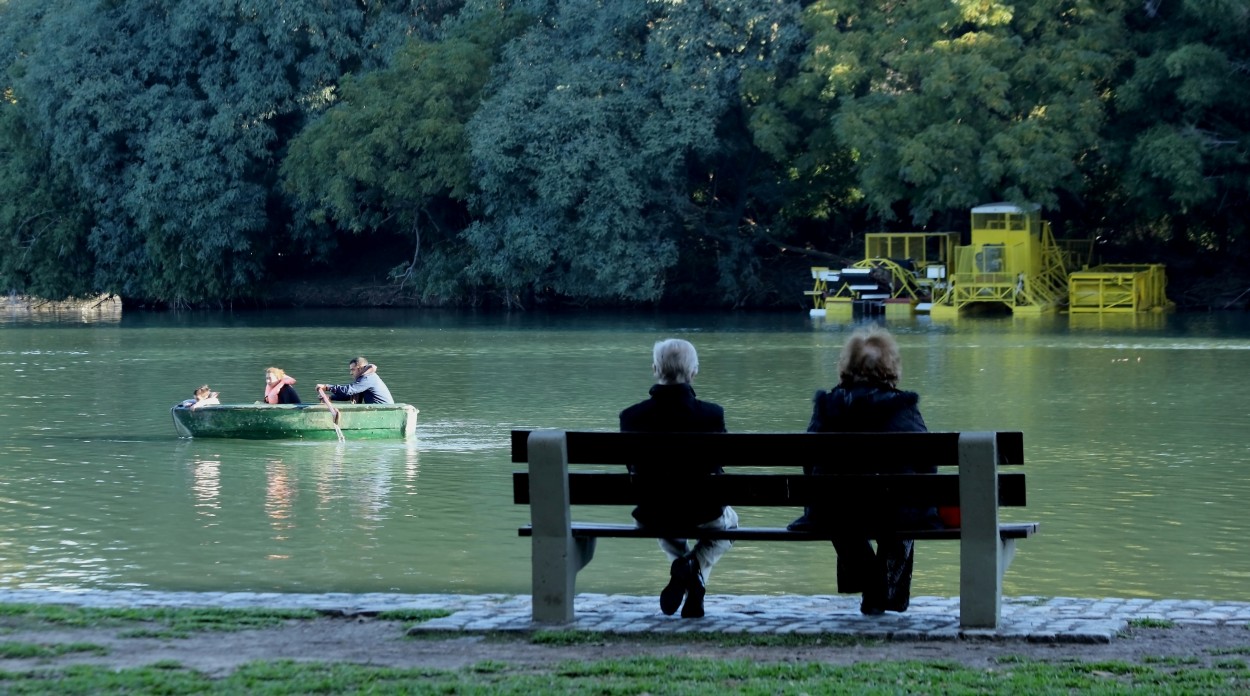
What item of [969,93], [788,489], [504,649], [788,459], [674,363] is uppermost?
[969,93]

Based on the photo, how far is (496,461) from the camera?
1731 centimetres

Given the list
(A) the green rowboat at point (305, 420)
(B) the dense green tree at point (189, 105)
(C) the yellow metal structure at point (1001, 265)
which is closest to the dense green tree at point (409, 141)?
(B) the dense green tree at point (189, 105)

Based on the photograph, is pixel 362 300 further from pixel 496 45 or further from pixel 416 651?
pixel 416 651

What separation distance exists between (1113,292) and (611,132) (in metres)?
13.9

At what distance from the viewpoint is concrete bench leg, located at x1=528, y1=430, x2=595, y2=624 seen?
298 inches

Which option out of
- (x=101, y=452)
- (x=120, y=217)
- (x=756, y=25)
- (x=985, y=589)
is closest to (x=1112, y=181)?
(x=756, y=25)

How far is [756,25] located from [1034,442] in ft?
107

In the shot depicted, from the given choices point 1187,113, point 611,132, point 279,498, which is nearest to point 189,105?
point 611,132

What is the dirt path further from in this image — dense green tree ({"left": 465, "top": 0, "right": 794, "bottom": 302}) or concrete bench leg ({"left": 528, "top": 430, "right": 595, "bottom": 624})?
dense green tree ({"left": 465, "top": 0, "right": 794, "bottom": 302})

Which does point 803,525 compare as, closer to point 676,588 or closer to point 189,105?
point 676,588

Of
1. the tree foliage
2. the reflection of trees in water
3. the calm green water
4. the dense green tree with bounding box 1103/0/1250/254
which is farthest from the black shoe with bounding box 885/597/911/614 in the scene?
the tree foliage

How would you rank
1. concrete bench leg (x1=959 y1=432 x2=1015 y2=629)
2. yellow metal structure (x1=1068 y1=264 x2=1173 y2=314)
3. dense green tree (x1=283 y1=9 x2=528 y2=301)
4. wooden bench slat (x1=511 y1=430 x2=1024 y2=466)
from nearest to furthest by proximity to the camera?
concrete bench leg (x1=959 y1=432 x2=1015 y2=629) → wooden bench slat (x1=511 y1=430 x2=1024 y2=466) → yellow metal structure (x1=1068 y1=264 x2=1173 y2=314) → dense green tree (x1=283 y1=9 x2=528 y2=301)

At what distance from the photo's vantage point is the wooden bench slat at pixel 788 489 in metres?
7.40

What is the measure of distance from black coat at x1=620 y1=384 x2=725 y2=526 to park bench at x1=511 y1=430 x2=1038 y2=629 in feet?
0.13
